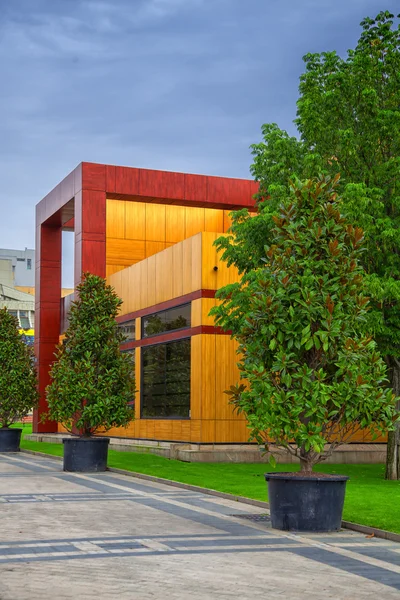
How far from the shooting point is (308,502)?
1387 centimetres

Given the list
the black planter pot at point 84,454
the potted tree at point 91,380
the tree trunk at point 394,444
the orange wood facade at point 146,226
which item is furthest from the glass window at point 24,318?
the tree trunk at point 394,444

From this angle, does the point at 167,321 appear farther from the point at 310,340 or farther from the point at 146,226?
the point at 310,340

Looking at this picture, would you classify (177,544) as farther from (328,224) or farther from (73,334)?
(73,334)

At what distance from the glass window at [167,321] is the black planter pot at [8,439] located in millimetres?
6476

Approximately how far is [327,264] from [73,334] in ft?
45.0

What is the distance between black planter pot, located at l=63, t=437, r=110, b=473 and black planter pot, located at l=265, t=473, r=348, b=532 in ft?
39.9

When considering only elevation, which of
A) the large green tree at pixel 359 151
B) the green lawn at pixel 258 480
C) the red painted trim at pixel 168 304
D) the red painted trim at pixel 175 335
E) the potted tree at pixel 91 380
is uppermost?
the large green tree at pixel 359 151

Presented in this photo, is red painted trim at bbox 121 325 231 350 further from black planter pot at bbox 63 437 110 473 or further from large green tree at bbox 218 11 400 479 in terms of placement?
black planter pot at bbox 63 437 110 473

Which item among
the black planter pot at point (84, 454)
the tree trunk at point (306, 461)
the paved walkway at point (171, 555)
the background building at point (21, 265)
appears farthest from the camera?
the background building at point (21, 265)

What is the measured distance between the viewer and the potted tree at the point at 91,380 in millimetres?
25562

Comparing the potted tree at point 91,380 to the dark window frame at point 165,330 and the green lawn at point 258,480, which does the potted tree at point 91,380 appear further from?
the dark window frame at point 165,330

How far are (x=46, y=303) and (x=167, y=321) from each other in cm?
1476

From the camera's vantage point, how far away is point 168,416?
3428cm

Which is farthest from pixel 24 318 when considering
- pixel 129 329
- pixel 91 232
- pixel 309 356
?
pixel 309 356
